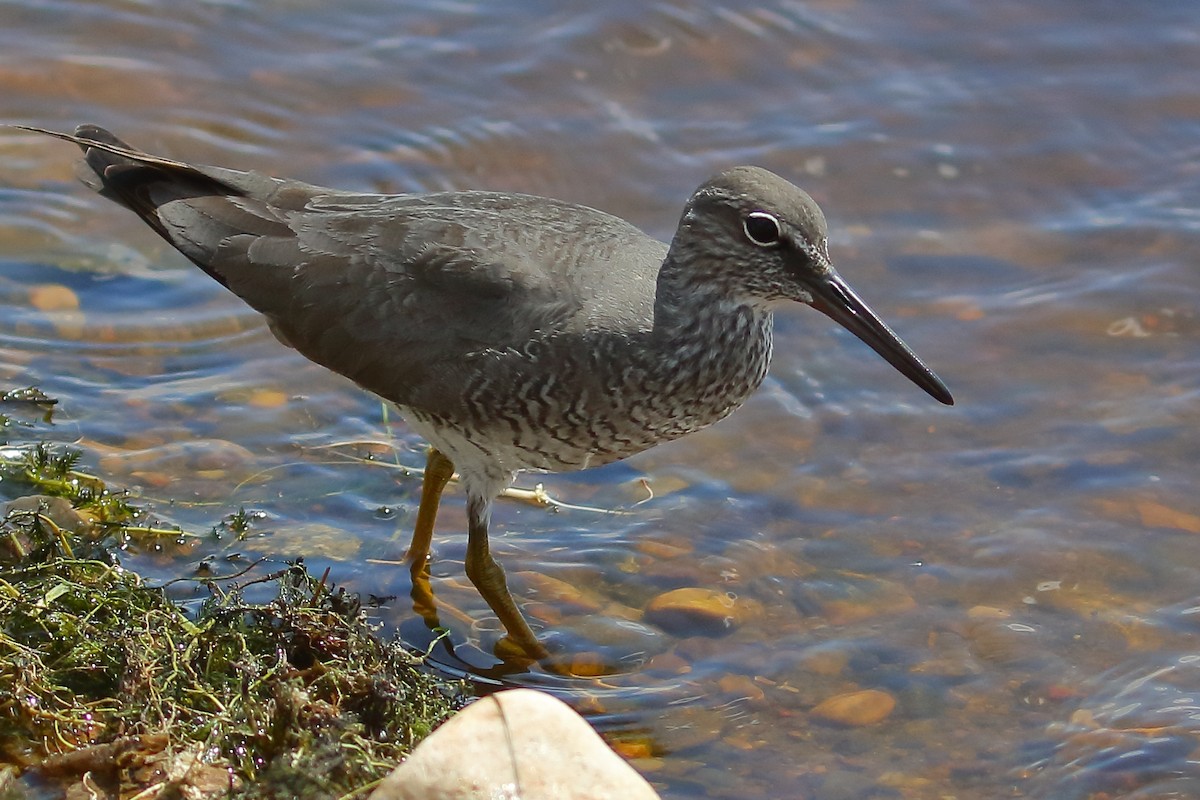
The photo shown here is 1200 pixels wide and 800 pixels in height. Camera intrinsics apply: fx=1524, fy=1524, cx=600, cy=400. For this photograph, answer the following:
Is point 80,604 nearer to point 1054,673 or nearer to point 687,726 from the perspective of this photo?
point 687,726

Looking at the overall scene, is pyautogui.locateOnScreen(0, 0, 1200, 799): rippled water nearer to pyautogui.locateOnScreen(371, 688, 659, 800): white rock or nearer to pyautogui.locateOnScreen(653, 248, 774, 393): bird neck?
pyautogui.locateOnScreen(653, 248, 774, 393): bird neck

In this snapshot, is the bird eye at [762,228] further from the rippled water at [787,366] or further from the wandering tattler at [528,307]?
the rippled water at [787,366]

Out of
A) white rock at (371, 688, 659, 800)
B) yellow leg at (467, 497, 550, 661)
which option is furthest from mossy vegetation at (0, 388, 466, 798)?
yellow leg at (467, 497, 550, 661)

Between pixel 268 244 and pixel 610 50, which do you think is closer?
pixel 268 244

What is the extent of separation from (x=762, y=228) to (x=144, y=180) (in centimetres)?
271

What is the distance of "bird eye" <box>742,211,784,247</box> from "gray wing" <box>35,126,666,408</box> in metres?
0.50

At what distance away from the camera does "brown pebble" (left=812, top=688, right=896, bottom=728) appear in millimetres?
5629

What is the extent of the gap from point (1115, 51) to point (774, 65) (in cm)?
221

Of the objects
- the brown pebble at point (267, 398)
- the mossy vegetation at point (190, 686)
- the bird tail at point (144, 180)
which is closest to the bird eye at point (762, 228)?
the mossy vegetation at point (190, 686)

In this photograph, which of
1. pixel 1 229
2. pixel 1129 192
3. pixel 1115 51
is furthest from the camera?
pixel 1115 51

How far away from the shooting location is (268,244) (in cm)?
622

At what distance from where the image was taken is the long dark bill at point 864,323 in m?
5.55

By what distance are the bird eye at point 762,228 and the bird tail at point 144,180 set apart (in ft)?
7.34

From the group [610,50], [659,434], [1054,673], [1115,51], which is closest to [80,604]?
[659,434]
